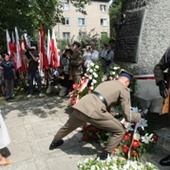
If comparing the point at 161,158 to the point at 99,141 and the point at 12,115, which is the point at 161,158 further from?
the point at 12,115

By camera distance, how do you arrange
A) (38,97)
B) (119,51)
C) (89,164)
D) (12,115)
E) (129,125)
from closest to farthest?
(89,164)
(129,125)
(119,51)
(12,115)
(38,97)

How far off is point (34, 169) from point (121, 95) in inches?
66.6

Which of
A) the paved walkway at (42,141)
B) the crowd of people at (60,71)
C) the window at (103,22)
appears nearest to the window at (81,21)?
the window at (103,22)

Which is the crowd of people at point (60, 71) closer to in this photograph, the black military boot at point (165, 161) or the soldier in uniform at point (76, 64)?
the soldier in uniform at point (76, 64)

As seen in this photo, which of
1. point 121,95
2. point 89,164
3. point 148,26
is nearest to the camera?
point 89,164

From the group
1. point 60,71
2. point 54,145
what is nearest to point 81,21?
point 60,71

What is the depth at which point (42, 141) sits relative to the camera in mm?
5098

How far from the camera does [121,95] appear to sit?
3.84 metres

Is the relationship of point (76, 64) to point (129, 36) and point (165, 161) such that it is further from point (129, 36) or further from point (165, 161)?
point (165, 161)

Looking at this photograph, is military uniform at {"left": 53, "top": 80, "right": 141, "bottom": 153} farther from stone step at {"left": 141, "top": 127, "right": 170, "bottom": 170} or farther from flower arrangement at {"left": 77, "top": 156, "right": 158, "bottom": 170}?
flower arrangement at {"left": 77, "top": 156, "right": 158, "bottom": 170}

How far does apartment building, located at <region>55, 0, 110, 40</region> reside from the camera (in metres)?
45.6

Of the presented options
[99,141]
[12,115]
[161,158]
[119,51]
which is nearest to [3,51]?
[12,115]

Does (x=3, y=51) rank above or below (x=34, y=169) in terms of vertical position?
above

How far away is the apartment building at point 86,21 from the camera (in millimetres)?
45562
